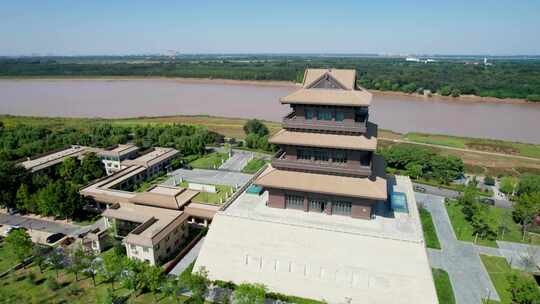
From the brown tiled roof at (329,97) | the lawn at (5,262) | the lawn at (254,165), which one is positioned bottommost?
the lawn at (5,262)

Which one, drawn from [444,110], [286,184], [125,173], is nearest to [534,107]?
[444,110]

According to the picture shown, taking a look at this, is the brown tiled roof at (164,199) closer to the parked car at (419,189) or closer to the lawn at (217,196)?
the lawn at (217,196)

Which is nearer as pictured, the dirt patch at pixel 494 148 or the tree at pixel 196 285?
the tree at pixel 196 285

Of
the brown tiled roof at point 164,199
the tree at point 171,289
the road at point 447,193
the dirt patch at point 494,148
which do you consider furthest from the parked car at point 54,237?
the dirt patch at point 494,148

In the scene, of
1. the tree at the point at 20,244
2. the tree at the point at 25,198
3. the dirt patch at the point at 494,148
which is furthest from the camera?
the dirt patch at the point at 494,148

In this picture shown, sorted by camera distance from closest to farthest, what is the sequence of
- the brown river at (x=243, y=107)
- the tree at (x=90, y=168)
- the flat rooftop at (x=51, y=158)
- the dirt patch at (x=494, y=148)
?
the flat rooftop at (x=51, y=158) → the tree at (x=90, y=168) → the dirt patch at (x=494, y=148) → the brown river at (x=243, y=107)

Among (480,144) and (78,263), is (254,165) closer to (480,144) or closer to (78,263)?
(78,263)

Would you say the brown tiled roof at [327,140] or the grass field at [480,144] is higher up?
the brown tiled roof at [327,140]
